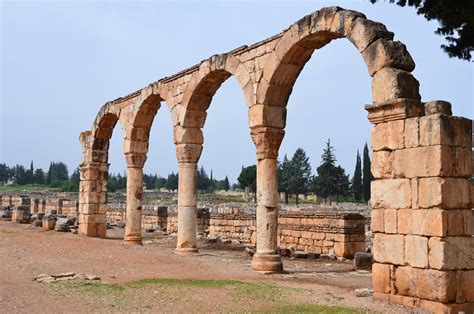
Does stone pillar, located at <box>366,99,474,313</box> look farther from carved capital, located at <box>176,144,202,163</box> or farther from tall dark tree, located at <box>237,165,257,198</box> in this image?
tall dark tree, located at <box>237,165,257,198</box>

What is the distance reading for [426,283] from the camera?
6.79 metres

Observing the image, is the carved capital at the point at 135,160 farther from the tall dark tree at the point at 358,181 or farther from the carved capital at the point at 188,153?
the tall dark tree at the point at 358,181

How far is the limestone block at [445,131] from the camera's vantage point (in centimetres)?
684

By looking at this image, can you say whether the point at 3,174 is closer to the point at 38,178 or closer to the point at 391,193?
the point at 38,178

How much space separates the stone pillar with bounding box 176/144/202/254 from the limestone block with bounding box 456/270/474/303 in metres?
8.04

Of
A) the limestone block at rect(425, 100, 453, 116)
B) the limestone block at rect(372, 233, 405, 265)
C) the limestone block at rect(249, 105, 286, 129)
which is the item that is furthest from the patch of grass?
the limestone block at rect(249, 105, 286, 129)

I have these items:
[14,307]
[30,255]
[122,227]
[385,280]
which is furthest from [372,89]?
[122,227]

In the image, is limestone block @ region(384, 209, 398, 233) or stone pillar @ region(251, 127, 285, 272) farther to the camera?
stone pillar @ region(251, 127, 285, 272)

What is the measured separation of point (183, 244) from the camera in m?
13.5

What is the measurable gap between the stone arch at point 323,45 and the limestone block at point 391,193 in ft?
4.17

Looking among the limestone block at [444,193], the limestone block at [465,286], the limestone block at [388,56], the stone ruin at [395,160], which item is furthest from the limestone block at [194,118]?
the limestone block at [465,286]

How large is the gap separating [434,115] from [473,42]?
760 cm

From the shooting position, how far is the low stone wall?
1442 centimetres

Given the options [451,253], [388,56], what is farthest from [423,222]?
[388,56]
